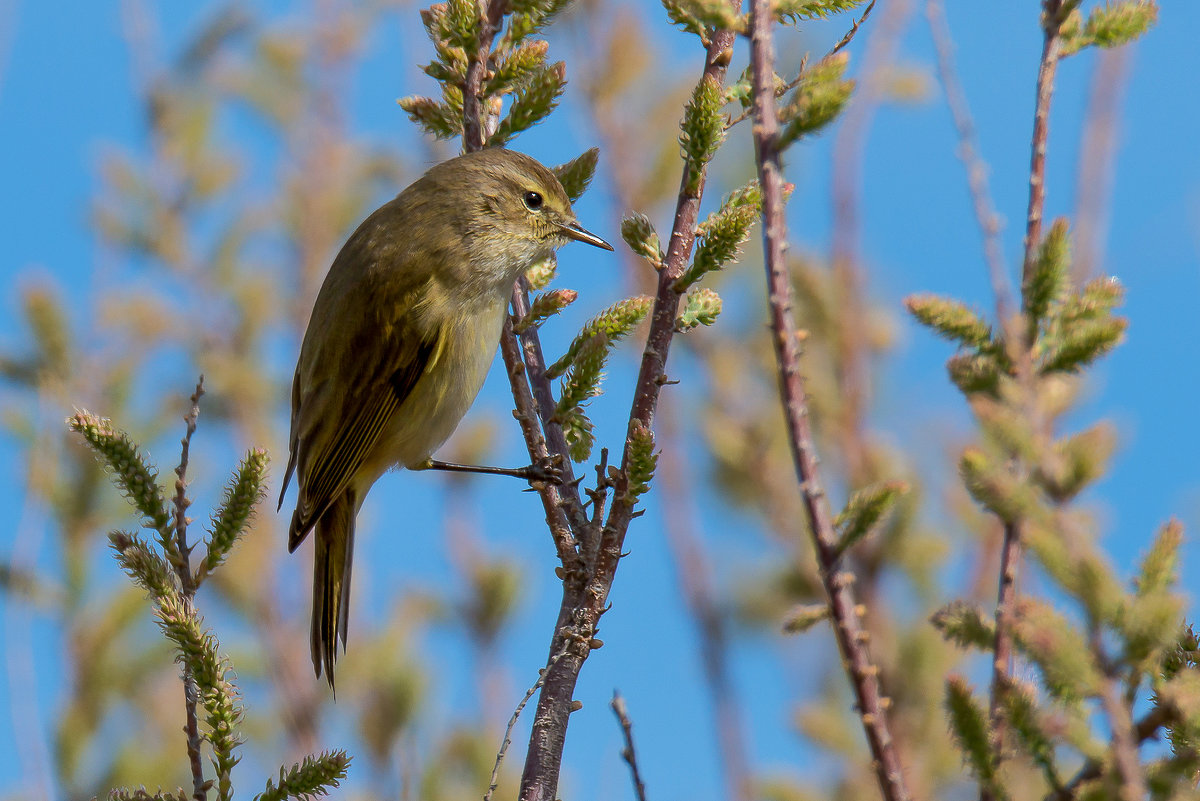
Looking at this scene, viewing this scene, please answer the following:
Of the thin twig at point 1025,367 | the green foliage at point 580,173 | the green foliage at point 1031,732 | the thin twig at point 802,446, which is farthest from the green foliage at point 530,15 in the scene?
the green foliage at point 1031,732

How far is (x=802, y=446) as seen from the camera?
1.24m

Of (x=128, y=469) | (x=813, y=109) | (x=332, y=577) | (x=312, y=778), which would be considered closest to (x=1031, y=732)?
(x=813, y=109)

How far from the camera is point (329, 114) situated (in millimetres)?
5777

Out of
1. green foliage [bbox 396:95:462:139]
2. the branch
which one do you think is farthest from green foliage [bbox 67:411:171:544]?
green foliage [bbox 396:95:462:139]

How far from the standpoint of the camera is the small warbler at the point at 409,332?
11.4ft

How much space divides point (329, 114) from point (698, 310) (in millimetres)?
4311

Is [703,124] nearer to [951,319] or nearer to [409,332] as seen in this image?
[951,319]

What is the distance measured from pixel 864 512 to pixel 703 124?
2.26 feet

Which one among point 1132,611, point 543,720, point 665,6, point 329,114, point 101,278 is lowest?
point 1132,611

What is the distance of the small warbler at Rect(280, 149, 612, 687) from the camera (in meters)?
3.48

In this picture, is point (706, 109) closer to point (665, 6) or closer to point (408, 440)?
point (665, 6)

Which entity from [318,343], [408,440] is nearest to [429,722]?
[408,440]

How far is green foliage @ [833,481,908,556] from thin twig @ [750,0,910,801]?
44mm

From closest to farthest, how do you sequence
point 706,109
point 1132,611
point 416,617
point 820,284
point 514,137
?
point 1132,611 → point 706,109 → point 514,137 → point 820,284 → point 416,617
